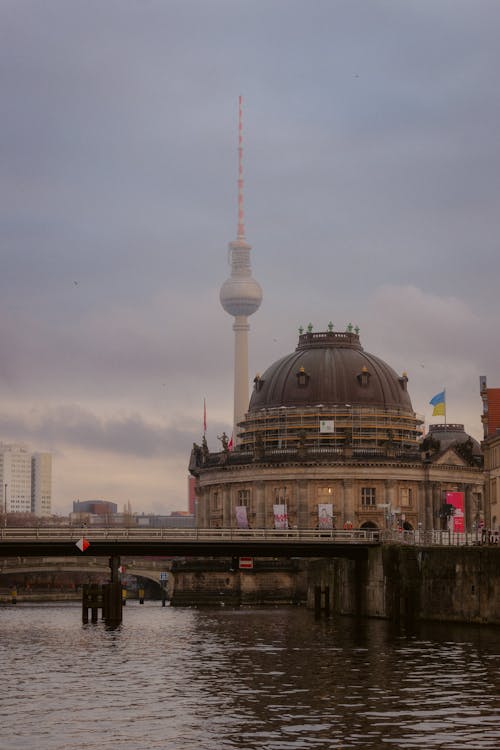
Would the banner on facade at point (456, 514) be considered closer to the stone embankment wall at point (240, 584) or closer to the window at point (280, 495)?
the stone embankment wall at point (240, 584)

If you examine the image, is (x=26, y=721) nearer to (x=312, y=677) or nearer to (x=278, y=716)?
(x=278, y=716)

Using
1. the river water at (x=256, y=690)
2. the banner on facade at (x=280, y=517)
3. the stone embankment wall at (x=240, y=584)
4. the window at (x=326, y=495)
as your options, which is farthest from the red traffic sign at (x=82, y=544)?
the window at (x=326, y=495)

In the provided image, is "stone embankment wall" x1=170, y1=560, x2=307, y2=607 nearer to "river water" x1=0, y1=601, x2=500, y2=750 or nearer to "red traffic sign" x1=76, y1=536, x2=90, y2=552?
"red traffic sign" x1=76, y1=536, x2=90, y2=552

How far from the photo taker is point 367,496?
198 metres

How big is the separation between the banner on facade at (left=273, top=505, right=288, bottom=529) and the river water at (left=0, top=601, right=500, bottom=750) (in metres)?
79.3

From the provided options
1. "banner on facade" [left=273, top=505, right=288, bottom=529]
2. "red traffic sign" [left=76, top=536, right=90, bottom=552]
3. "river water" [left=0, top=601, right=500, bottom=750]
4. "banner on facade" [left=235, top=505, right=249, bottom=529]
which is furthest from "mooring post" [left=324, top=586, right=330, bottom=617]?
"banner on facade" [left=235, top=505, right=249, bottom=529]

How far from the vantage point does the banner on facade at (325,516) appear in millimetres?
186250

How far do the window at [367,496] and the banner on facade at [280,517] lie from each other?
13.4 meters

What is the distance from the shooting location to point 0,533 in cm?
11950

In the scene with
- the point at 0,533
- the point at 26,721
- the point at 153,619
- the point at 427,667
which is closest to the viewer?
the point at 26,721

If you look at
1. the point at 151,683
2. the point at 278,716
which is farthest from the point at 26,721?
the point at 151,683

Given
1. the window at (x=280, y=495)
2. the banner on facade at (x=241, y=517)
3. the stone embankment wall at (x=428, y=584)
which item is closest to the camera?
the stone embankment wall at (x=428, y=584)

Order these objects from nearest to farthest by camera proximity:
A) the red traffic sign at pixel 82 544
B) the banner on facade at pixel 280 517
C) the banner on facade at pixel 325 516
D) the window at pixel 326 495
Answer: the red traffic sign at pixel 82 544 < the banner on facade at pixel 280 517 < the banner on facade at pixel 325 516 < the window at pixel 326 495

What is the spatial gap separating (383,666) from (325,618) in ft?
180
